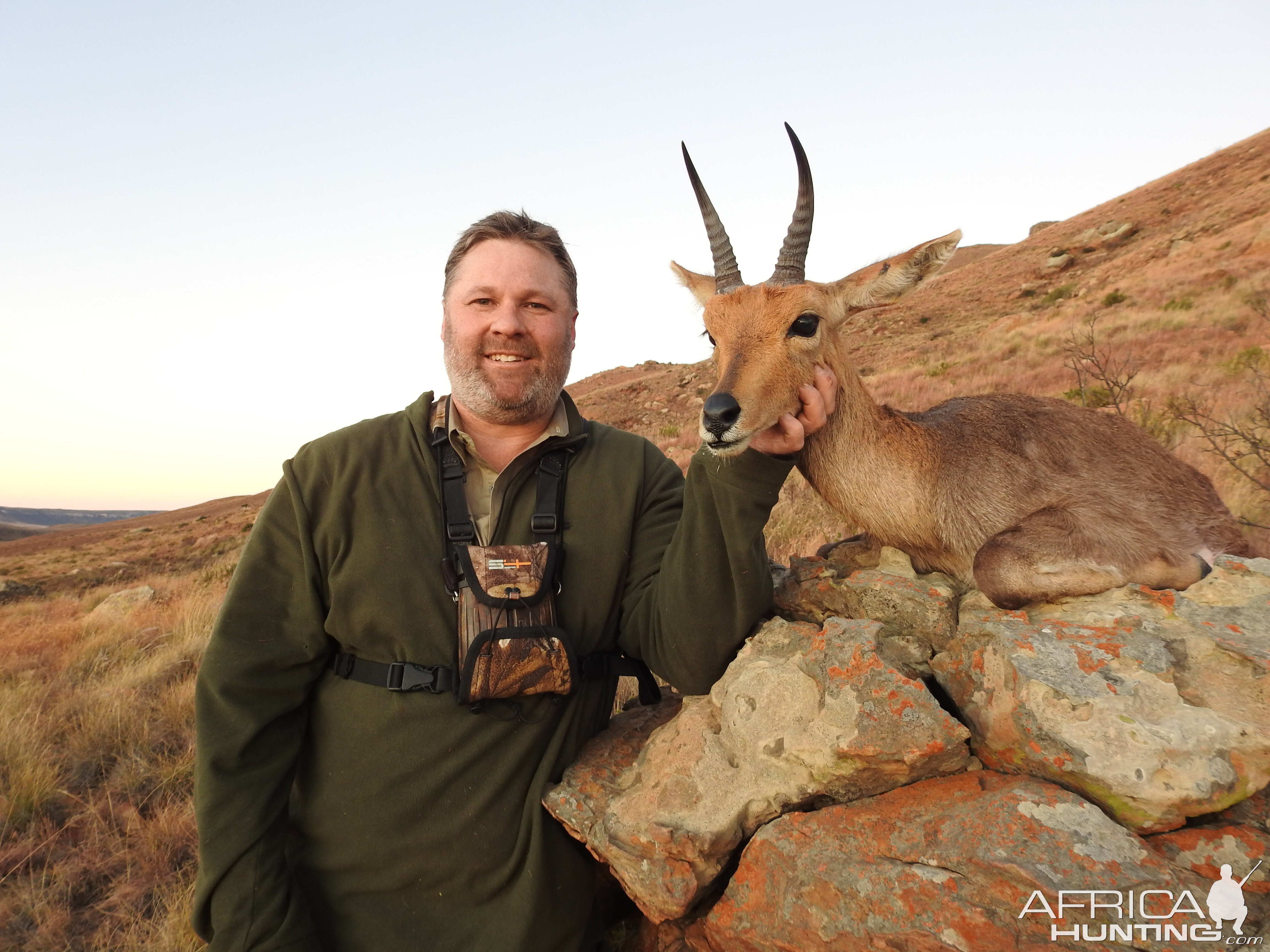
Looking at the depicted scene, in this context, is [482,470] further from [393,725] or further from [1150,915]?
[1150,915]

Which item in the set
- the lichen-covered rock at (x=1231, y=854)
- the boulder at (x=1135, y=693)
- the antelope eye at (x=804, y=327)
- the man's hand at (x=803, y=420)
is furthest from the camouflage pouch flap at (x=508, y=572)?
the lichen-covered rock at (x=1231, y=854)

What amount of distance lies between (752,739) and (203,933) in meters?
2.57

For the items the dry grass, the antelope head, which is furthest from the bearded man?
the dry grass

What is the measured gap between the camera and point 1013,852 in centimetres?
207

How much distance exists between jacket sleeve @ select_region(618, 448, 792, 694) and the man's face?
1.14 metres

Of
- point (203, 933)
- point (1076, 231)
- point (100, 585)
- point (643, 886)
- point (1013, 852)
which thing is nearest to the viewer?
point (1013, 852)

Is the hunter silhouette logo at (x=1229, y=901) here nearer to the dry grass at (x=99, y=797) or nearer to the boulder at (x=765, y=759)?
the boulder at (x=765, y=759)

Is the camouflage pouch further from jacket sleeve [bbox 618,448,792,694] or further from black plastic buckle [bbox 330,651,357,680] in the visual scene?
black plastic buckle [bbox 330,651,357,680]

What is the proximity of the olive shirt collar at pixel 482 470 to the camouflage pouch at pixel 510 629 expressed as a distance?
26cm

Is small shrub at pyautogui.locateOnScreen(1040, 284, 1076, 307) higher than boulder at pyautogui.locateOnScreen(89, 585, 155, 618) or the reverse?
higher

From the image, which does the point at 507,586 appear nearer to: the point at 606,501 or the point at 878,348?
the point at 606,501

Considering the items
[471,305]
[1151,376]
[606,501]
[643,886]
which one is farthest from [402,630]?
[1151,376]

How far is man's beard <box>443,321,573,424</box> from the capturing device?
12.0 feet

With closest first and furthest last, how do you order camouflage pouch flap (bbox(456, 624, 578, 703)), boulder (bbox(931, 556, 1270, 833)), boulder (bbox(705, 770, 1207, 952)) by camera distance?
boulder (bbox(705, 770, 1207, 952)) → boulder (bbox(931, 556, 1270, 833)) → camouflage pouch flap (bbox(456, 624, 578, 703))
